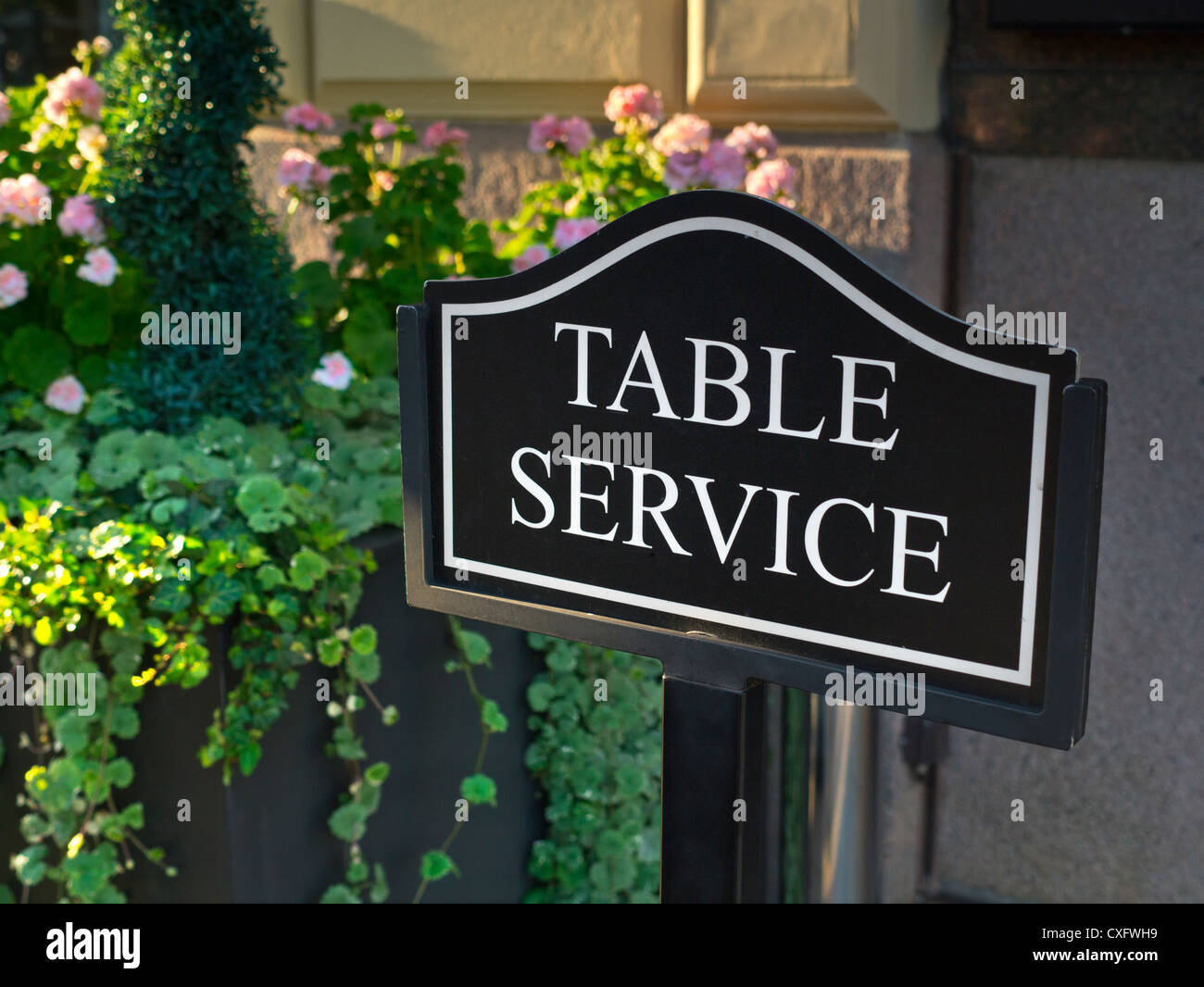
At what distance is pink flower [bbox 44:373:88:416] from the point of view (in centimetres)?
236

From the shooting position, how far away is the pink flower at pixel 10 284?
92.7 inches

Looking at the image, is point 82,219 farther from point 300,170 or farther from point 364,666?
point 364,666

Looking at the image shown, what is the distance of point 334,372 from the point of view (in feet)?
8.00

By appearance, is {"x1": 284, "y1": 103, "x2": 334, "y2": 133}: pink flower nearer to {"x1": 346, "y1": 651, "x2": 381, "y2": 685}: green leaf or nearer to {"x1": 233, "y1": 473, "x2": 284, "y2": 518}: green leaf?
{"x1": 233, "y1": 473, "x2": 284, "y2": 518}: green leaf

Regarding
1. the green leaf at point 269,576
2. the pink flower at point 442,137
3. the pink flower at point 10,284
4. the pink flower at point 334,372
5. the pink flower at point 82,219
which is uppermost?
the pink flower at point 442,137

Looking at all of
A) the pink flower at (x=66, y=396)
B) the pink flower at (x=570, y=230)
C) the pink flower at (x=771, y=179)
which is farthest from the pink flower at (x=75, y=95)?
the pink flower at (x=771, y=179)

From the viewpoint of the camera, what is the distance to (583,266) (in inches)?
45.4

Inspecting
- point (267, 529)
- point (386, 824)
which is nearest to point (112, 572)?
point (267, 529)

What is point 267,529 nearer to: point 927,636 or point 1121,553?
point 927,636

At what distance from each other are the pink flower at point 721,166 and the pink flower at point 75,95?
126 centimetres

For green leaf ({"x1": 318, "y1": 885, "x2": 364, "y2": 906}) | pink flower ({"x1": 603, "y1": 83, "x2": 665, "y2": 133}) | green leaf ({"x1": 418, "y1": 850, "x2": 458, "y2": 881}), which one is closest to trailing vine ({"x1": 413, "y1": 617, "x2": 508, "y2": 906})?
green leaf ({"x1": 418, "y1": 850, "x2": 458, "y2": 881})

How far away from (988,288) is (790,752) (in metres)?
1.11

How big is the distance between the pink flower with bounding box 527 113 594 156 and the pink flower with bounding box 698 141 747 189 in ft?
1.06

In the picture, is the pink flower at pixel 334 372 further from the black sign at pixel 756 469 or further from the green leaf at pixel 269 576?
the black sign at pixel 756 469
